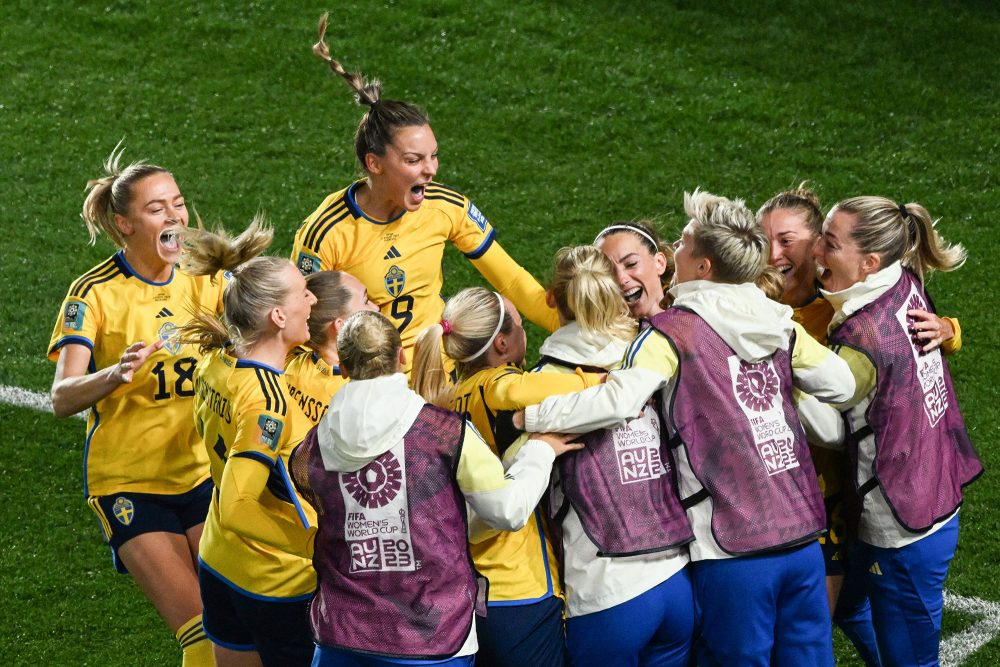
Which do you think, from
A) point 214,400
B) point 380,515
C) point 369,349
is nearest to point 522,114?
point 214,400

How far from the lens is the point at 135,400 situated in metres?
5.13

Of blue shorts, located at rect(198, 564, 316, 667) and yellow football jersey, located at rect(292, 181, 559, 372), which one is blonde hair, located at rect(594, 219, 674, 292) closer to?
yellow football jersey, located at rect(292, 181, 559, 372)

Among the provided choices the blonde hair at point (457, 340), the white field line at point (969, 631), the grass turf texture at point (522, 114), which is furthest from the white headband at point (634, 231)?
the grass turf texture at point (522, 114)

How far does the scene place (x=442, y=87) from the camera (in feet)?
34.1

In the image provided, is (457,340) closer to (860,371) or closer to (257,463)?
(257,463)

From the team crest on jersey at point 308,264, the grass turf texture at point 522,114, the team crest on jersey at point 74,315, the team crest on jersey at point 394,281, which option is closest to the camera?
the team crest on jersey at point 74,315

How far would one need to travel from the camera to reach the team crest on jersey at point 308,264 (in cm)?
527

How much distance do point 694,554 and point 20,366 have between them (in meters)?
5.43

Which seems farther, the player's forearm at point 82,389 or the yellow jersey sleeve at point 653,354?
the player's forearm at point 82,389

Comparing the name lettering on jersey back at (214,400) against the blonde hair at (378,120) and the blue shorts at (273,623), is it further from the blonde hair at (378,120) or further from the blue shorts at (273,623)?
the blonde hair at (378,120)

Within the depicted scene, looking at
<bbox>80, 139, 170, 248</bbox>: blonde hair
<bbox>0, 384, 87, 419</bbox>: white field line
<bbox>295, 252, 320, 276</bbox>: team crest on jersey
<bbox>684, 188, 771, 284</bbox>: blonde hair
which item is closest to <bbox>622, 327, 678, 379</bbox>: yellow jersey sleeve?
<bbox>684, 188, 771, 284</bbox>: blonde hair

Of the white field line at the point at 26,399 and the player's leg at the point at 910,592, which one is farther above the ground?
the white field line at the point at 26,399

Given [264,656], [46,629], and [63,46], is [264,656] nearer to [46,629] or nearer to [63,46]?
[46,629]

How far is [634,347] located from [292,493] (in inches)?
46.8
